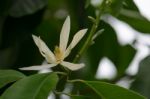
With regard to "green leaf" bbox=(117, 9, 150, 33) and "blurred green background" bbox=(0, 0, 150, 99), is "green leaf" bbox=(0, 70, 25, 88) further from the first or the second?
"green leaf" bbox=(117, 9, 150, 33)

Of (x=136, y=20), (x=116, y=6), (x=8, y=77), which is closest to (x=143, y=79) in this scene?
(x=116, y=6)

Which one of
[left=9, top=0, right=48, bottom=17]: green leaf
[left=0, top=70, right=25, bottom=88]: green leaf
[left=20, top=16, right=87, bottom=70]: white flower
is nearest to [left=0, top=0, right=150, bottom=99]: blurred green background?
[left=9, top=0, right=48, bottom=17]: green leaf

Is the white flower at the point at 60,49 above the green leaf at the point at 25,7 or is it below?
below

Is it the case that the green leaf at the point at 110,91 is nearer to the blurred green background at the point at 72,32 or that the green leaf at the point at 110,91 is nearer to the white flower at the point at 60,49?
the white flower at the point at 60,49

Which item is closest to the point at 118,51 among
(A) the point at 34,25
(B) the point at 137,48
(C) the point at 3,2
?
(B) the point at 137,48

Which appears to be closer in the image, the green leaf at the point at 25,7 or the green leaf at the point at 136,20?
the green leaf at the point at 25,7

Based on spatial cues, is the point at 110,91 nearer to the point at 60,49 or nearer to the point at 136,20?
the point at 60,49

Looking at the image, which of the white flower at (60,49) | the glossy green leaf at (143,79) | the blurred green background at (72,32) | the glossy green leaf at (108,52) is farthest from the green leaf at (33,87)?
the glossy green leaf at (108,52)

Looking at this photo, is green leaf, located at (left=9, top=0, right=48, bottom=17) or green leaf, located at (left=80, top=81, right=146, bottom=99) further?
green leaf, located at (left=9, top=0, right=48, bottom=17)
